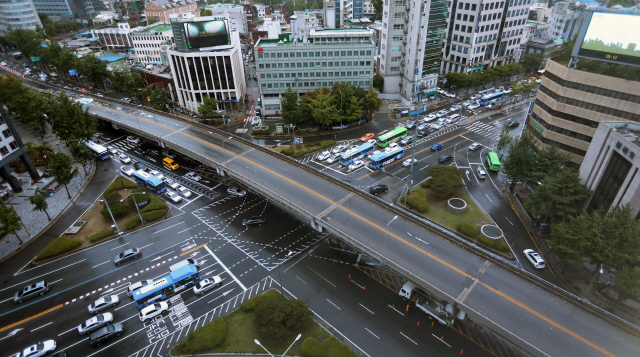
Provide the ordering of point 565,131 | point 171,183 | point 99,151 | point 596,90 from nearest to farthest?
point 596,90, point 565,131, point 171,183, point 99,151

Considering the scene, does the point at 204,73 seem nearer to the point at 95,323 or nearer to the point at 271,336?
the point at 95,323

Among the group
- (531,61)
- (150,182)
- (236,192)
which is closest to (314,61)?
(236,192)

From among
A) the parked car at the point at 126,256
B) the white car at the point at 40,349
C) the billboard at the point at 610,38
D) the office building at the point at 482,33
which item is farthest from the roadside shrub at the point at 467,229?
the office building at the point at 482,33

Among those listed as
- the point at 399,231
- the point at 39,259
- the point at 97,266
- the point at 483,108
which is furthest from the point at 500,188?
the point at 39,259

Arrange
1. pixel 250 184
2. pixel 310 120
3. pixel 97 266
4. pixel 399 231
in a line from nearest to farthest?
pixel 399 231 < pixel 97 266 < pixel 250 184 < pixel 310 120

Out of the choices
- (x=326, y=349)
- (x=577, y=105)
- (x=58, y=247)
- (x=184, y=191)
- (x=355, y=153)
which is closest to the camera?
(x=326, y=349)

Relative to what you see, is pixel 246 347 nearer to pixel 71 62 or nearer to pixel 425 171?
pixel 425 171

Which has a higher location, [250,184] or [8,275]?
[250,184]
